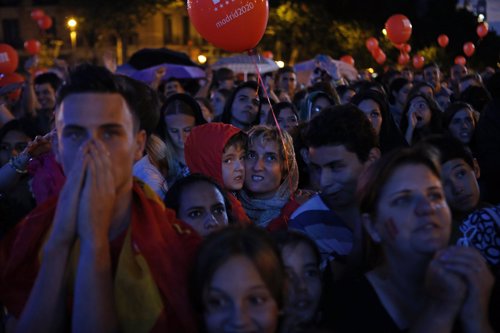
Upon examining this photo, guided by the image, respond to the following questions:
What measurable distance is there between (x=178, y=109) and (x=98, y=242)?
3.31 meters

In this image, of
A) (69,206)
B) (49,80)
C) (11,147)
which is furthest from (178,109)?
(49,80)

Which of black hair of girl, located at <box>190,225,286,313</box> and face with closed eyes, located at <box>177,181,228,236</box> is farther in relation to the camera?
face with closed eyes, located at <box>177,181,228,236</box>

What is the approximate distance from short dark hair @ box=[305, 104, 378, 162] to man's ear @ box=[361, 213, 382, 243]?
35.4 inches

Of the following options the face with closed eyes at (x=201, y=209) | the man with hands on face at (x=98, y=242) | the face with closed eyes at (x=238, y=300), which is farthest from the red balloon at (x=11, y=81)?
the face with closed eyes at (x=238, y=300)

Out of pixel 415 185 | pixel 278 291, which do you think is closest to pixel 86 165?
pixel 278 291

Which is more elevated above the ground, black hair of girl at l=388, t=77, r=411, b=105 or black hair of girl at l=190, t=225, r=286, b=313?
black hair of girl at l=388, t=77, r=411, b=105

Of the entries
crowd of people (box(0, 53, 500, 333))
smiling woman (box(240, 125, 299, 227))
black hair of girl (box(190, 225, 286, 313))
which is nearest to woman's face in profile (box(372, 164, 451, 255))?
crowd of people (box(0, 53, 500, 333))

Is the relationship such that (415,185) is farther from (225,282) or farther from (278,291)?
(225,282)

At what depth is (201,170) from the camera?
13.4 feet

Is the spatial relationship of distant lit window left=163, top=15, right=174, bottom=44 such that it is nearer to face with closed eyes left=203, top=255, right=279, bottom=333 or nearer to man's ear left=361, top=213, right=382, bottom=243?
man's ear left=361, top=213, right=382, bottom=243

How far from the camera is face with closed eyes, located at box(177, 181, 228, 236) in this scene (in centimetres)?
299

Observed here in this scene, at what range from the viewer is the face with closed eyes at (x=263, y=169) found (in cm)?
415

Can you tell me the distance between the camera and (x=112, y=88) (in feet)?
7.06

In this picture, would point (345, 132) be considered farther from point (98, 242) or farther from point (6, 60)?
point (6, 60)
